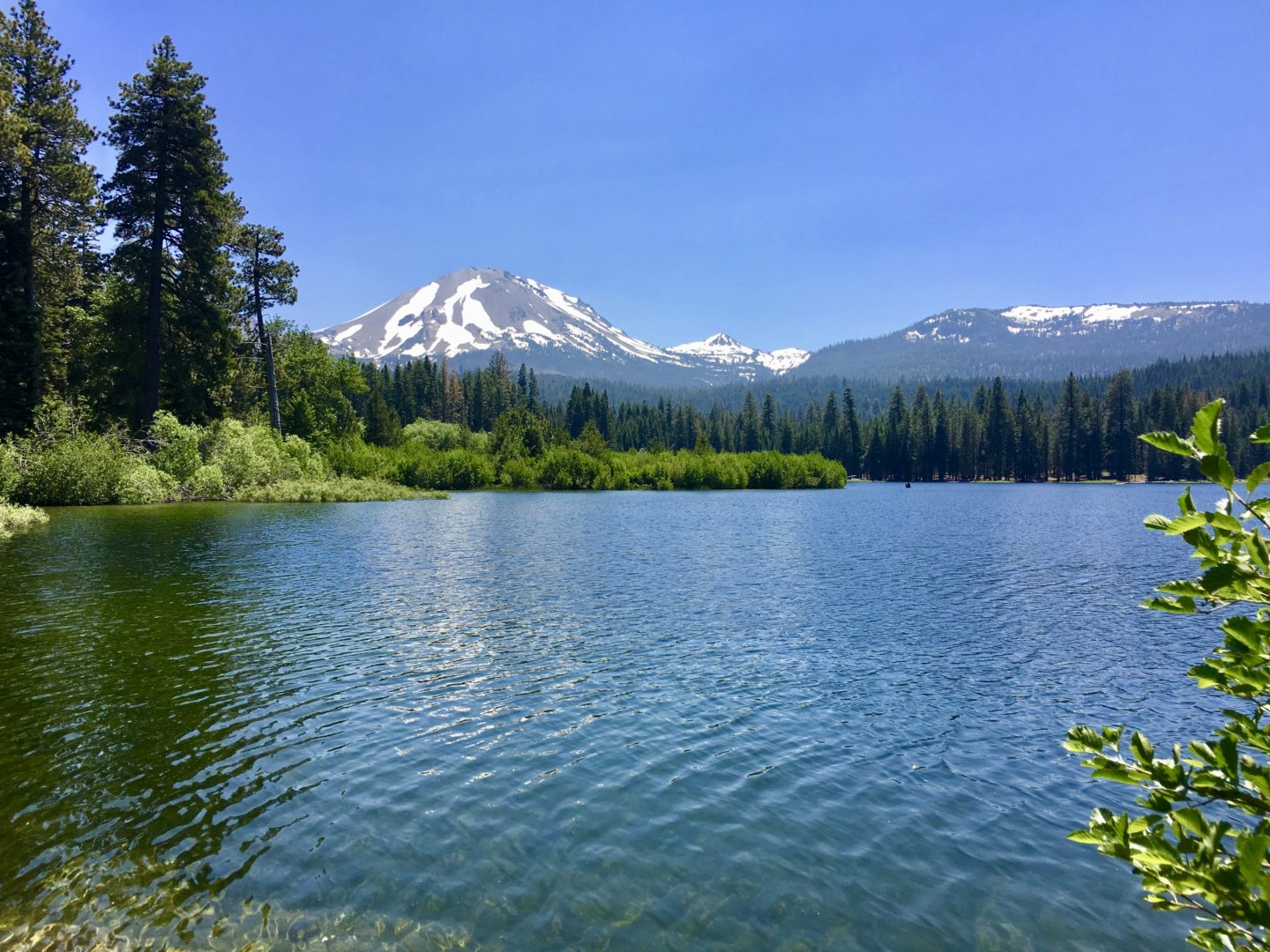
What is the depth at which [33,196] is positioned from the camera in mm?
44531

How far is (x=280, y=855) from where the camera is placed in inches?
344

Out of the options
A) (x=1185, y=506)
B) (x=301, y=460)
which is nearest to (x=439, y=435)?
(x=301, y=460)

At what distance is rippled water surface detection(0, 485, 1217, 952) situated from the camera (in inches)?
308

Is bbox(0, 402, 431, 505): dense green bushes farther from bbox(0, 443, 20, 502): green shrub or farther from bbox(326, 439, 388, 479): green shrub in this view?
bbox(326, 439, 388, 479): green shrub

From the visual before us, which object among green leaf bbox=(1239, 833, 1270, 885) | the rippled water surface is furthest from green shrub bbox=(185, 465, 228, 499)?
green leaf bbox=(1239, 833, 1270, 885)

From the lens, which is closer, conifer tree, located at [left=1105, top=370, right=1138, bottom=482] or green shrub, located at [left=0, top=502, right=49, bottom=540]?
green shrub, located at [left=0, top=502, right=49, bottom=540]

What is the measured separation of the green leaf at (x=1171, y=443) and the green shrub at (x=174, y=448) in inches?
2502

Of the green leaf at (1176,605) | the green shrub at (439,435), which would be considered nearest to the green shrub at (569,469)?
the green shrub at (439,435)

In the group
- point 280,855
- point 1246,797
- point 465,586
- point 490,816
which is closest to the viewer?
point 1246,797

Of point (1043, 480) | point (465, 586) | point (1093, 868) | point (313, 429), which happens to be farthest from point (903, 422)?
point (1093, 868)

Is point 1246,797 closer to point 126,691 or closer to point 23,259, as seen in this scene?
point 126,691

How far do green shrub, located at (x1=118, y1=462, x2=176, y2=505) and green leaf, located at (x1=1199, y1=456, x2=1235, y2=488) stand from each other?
6128cm

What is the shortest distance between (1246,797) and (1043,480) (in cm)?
19946

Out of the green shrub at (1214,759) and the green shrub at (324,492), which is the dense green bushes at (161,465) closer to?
the green shrub at (324,492)
